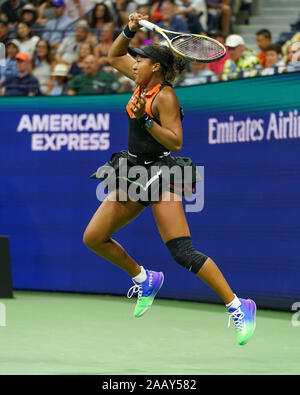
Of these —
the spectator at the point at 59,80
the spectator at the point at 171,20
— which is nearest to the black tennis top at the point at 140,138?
the spectator at the point at 59,80

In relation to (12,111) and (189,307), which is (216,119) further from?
(12,111)

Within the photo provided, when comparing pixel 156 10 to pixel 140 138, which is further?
pixel 156 10

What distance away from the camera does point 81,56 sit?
493 inches

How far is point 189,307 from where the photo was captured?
9.93 m

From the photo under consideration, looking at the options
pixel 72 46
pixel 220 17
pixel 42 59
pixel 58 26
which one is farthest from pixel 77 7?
pixel 220 17

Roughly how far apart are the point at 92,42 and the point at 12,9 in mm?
2563

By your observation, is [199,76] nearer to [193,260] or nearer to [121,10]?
[121,10]

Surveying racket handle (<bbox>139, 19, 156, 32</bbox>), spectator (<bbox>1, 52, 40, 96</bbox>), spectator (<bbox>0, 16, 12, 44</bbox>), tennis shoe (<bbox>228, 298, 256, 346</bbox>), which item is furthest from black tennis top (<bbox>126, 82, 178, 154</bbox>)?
spectator (<bbox>0, 16, 12, 44</bbox>)

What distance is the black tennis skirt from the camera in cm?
651

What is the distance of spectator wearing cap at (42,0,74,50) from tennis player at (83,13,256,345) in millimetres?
6771

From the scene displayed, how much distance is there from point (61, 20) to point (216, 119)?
5442 mm

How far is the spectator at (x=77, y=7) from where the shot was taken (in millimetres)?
14445

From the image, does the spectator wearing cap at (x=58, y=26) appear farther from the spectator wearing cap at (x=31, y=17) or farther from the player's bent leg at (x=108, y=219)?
the player's bent leg at (x=108, y=219)
